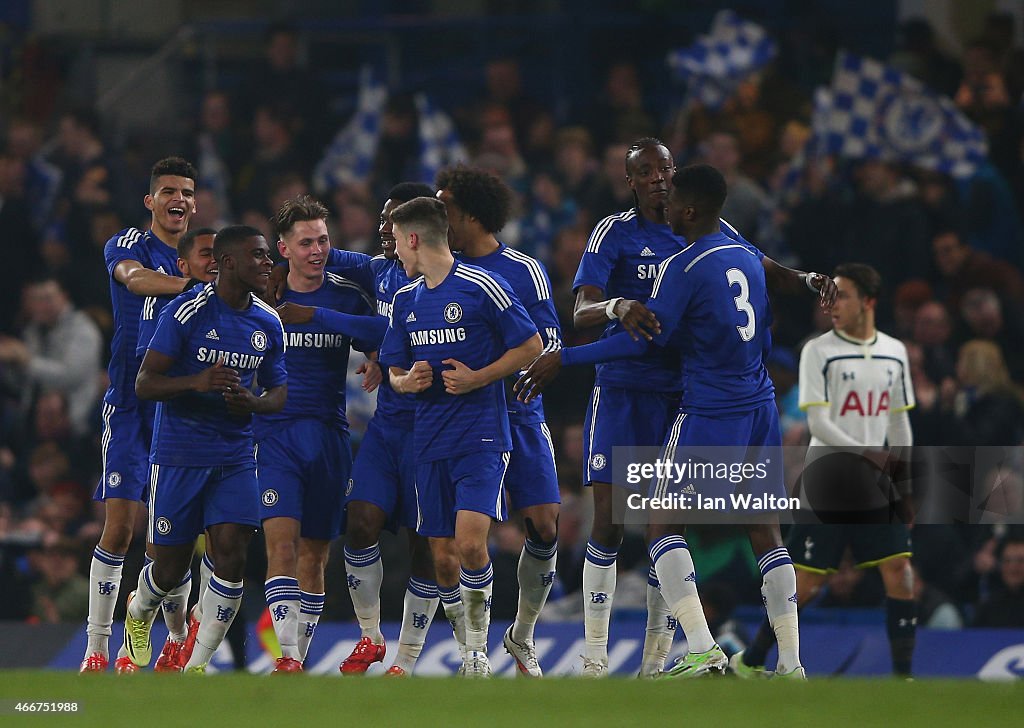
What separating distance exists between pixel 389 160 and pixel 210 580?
8.04 m

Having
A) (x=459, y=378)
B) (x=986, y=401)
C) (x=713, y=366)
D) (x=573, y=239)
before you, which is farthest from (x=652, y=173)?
(x=573, y=239)

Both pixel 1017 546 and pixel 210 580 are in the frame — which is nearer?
pixel 210 580

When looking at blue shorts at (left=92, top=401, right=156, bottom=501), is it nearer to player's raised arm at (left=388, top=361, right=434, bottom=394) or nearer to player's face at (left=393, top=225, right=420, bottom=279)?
player's raised arm at (left=388, top=361, right=434, bottom=394)

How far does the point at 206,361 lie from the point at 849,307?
4.27 meters

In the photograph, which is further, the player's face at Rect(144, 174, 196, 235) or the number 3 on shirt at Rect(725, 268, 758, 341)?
the player's face at Rect(144, 174, 196, 235)

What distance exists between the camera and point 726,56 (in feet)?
51.3

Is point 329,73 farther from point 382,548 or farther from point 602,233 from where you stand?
point 602,233

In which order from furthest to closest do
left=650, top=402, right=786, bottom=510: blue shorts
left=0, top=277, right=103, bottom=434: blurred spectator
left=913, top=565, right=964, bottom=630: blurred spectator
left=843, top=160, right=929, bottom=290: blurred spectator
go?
left=0, top=277, right=103, bottom=434: blurred spectator → left=843, top=160, right=929, bottom=290: blurred spectator → left=913, top=565, right=964, bottom=630: blurred spectator → left=650, top=402, right=786, bottom=510: blue shorts

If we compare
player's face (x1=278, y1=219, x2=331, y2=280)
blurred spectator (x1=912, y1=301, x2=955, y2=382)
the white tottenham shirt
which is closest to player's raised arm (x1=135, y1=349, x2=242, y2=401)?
player's face (x1=278, y1=219, x2=331, y2=280)

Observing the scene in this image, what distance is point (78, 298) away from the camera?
1497cm

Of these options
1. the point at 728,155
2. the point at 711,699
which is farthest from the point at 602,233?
the point at 728,155

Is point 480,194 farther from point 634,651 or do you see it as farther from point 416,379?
point 634,651

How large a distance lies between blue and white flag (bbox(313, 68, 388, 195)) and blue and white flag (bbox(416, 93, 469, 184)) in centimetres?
46

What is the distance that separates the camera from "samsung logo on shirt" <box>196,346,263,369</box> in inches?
339
